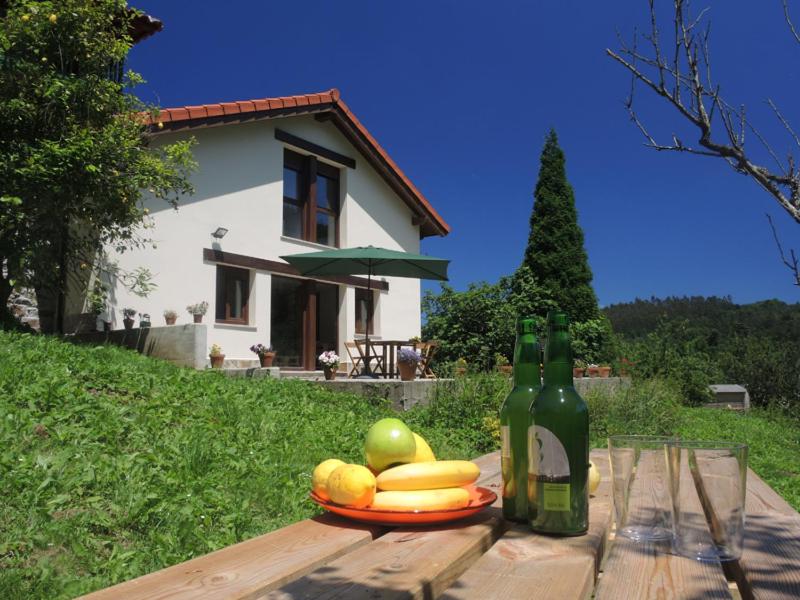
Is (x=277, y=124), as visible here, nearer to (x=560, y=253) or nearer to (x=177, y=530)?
(x=560, y=253)

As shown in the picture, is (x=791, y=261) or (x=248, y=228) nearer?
(x=791, y=261)

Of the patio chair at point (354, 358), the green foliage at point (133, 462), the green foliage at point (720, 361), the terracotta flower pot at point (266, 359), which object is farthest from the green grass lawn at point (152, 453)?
the green foliage at point (720, 361)

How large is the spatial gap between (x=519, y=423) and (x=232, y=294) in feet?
37.6

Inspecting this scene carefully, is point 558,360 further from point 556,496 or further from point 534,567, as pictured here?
point 534,567

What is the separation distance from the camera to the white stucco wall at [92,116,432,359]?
10.8m

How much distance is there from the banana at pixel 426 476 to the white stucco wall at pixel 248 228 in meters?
9.61

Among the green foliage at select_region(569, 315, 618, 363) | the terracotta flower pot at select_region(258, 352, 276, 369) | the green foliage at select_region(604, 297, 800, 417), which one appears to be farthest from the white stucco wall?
the green foliage at select_region(604, 297, 800, 417)

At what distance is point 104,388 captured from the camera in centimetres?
529

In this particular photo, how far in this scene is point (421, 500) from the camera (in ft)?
4.63

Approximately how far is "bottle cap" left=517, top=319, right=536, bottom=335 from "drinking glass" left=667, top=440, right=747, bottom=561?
377mm

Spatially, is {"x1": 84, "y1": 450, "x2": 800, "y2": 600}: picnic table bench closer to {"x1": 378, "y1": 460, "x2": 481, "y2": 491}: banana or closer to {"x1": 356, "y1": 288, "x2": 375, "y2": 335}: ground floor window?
{"x1": 378, "y1": 460, "x2": 481, "y2": 491}: banana

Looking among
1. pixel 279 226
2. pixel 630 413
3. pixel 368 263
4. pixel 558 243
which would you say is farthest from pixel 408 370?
pixel 558 243

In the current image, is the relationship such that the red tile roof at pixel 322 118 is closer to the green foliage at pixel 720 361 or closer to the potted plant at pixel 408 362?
the potted plant at pixel 408 362

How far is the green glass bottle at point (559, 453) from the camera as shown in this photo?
1270 mm
